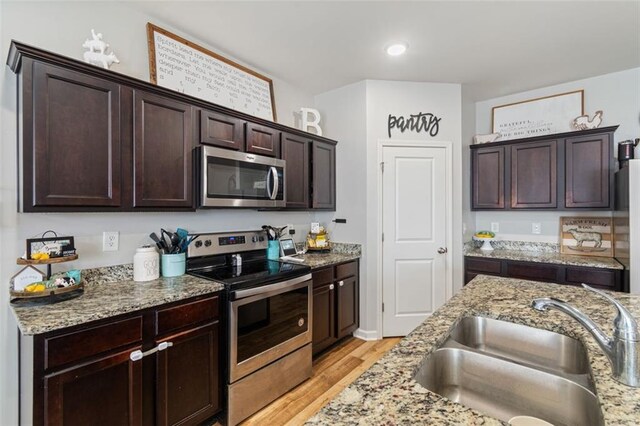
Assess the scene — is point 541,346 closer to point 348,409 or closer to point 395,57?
point 348,409

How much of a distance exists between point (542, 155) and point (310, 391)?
129 inches

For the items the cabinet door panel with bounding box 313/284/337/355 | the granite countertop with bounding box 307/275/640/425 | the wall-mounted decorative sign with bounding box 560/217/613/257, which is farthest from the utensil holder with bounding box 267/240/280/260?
the wall-mounted decorative sign with bounding box 560/217/613/257

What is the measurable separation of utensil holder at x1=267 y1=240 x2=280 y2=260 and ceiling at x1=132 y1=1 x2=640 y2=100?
1.72 metres

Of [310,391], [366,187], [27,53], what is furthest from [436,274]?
[27,53]

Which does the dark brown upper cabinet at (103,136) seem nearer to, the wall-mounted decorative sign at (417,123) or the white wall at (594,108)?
the wall-mounted decorative sign at (417,123)

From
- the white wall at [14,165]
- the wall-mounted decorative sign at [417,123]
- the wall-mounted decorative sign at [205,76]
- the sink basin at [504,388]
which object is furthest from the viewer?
the wall-mounted decorative sign at [417,123]

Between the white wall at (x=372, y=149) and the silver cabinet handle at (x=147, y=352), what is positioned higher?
the white wall at (x=372, y=149)

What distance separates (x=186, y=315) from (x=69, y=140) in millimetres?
1130

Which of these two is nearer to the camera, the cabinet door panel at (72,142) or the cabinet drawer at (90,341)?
the cabinet drawer at (90,341)

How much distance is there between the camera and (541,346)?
4.00ft

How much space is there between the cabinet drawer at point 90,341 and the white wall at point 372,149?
7.32 feet

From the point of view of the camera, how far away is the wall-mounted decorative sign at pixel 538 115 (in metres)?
3.31

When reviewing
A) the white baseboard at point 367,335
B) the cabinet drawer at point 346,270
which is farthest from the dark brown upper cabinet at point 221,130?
the white baseboard at point 367,335

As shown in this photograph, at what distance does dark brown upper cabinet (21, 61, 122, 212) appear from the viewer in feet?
4.91
